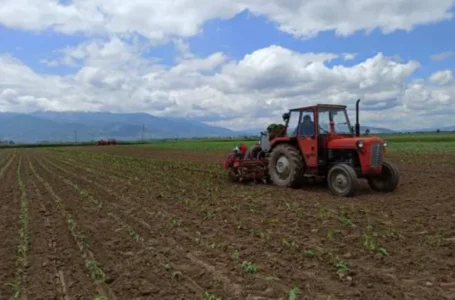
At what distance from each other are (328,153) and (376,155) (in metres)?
1.18

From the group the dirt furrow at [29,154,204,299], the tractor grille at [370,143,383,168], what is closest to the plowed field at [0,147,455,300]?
the dirt furrow at [29,154,204,299]

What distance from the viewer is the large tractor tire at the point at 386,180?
11.2 meters

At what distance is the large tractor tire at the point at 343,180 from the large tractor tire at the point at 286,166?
104 cm

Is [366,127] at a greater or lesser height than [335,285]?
greater

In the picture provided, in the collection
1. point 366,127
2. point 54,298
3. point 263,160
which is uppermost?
point 366,127

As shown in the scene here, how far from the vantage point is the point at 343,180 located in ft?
34.7

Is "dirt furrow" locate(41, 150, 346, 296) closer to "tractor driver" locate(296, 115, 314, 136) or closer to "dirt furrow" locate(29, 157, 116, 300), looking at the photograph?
"dirt furrow" locate(29, 157, 116, 300)

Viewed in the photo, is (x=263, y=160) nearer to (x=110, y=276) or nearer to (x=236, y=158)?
(x=236, y=158)

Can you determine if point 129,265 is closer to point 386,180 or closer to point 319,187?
point 319,187

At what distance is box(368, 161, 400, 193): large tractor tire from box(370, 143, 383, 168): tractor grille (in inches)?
20.1

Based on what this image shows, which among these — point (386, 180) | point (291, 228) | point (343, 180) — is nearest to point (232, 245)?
point (291, 228)

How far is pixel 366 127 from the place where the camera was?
1181 centimetres

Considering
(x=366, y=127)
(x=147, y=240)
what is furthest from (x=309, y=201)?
(x=147, y=240)

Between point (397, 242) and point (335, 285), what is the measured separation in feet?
6.77
